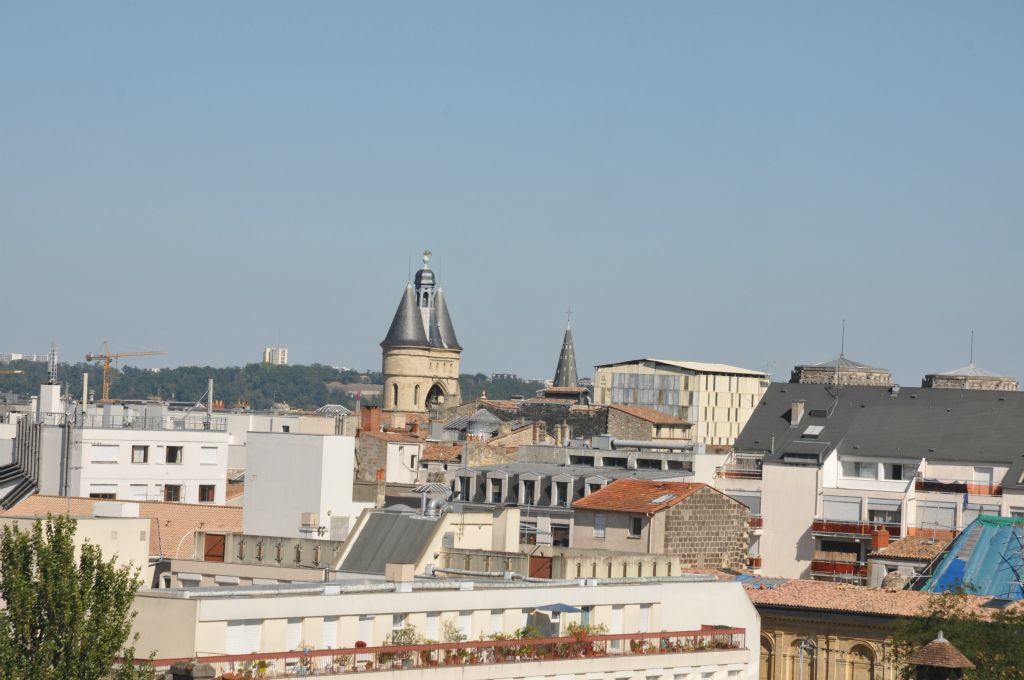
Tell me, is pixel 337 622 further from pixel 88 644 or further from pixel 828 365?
pixel 828 365

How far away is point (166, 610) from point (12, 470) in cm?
3548

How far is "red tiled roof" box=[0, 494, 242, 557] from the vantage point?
202 feet

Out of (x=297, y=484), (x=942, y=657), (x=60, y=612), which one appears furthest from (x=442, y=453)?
(x=60, y=612)

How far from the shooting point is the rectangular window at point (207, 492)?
8112 cm

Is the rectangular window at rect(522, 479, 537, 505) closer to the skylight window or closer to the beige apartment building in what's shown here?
the skylight window

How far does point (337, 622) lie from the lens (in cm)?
4109

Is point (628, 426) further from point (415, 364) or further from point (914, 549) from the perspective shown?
point (415, 364)

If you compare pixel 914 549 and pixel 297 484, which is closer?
pixel 297 484

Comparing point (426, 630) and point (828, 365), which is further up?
point (828, 365)

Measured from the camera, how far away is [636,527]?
227 ft

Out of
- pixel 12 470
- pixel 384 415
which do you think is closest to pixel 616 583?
pixel 12 470

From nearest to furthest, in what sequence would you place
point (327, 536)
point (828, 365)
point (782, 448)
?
point (327, 536), point (782, 448), point (828, 365)

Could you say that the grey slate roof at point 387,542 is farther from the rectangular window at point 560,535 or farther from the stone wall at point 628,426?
the stone wall at point 628,426

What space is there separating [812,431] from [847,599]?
124ft
